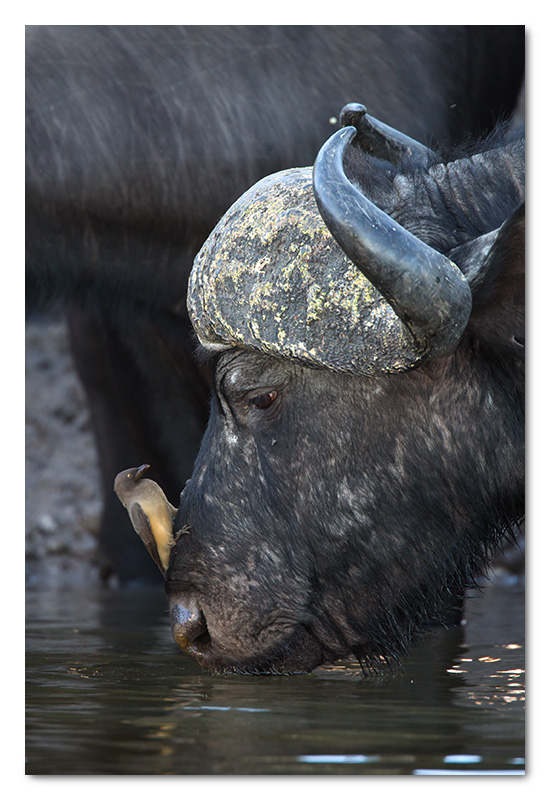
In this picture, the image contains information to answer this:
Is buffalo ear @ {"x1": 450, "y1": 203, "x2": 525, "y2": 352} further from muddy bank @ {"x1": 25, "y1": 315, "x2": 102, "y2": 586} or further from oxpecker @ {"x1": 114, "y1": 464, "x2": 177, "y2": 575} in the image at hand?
muddy bank @ {"x1": 25, "y1": 315, "x2": 102, "y2": 586}

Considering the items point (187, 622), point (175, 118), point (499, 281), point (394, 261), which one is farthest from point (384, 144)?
point (175, 118)

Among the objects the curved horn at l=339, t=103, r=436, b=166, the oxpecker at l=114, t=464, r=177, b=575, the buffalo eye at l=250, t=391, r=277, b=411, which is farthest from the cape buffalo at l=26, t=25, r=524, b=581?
the buffalo eye at l=250, t=391, r=277, b=411

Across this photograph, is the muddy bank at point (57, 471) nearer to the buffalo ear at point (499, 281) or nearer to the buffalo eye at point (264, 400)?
the buffalo eye at point (264, 400)

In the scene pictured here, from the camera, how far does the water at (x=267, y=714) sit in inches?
65.0

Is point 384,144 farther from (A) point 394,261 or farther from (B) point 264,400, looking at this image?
(A) point 394,261

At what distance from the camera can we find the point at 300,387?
203cm

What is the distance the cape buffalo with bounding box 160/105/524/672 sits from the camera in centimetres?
177

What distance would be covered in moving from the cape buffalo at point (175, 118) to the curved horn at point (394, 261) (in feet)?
4.55

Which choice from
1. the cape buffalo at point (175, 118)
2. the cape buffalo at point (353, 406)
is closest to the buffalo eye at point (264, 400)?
the cape buffalo at point (353, 406)

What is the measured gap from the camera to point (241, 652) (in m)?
2.15

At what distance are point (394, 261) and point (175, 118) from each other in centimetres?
161

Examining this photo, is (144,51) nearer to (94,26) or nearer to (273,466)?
(94,26)

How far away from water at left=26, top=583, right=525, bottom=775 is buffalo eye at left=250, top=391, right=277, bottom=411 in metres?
0.47

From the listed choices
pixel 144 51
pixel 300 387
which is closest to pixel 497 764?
pixel 300 387
